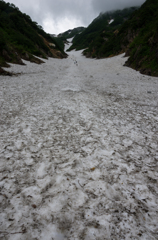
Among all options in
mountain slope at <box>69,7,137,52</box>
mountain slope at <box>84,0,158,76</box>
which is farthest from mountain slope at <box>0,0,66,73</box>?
mountain slope at <box>69,7,137,52</box>

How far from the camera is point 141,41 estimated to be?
20.3 meters

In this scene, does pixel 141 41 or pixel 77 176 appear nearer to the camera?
pixel 77 176

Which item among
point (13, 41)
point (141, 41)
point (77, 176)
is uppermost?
point (141, 41)

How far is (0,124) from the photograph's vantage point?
466cm

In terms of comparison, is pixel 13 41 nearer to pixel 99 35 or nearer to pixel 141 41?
pixel 141 41

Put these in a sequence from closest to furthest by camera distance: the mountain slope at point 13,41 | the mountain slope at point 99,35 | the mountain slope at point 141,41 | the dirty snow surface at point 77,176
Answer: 1. the dirty snow surface at point 77,176
2. the mountain slope at point 13,41
3. the mountain slope at point 141,41
4. the mountain slope at point 99,35

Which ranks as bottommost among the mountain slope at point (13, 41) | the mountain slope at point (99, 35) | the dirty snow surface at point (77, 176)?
the dirty snow surface at point (77, 176)

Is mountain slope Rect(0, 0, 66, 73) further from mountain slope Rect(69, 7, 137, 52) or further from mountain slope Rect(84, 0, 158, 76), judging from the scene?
mountain slope Rect(69, 7, 137, 52)

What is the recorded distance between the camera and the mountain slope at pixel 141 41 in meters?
15.5

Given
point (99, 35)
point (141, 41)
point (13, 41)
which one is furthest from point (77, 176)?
point (99, 35)

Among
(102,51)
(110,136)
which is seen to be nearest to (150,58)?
(110,136)

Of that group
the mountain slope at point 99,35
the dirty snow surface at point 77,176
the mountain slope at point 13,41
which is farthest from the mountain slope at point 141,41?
the mountain slope at point 13,41

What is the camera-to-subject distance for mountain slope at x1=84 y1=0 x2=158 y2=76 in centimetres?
1554

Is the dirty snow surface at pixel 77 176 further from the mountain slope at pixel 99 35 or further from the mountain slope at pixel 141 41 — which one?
the mountain slope at pixel 99 35
